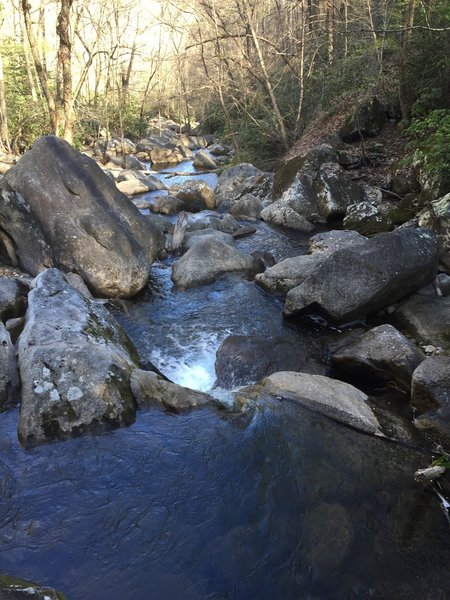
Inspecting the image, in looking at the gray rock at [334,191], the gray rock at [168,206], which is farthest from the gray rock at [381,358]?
the gray rock at [168,206]

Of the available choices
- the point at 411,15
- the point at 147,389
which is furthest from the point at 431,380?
the point at 411,15

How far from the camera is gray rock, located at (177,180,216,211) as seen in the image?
1469 centimetres

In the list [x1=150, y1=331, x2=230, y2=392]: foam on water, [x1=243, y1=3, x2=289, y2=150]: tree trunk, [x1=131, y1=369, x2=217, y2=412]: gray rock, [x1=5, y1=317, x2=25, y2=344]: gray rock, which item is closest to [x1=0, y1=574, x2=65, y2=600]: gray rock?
[x1=131, y1=369, x2=217, y2=412]: gray rock

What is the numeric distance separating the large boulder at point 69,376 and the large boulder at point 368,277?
118 inches

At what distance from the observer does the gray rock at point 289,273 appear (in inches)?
326

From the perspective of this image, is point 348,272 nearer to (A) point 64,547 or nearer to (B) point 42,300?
(B) point 42,300

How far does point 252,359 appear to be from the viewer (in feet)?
20.2

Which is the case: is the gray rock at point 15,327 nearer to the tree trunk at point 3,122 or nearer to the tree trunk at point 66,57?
the tree trunk at point 66,57

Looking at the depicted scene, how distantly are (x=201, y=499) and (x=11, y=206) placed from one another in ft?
21.0

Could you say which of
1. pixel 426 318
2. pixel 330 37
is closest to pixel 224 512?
pixel 426 318

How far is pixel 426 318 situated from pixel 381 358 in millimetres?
1532

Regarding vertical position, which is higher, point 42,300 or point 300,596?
point 42,300

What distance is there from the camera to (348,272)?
6.93 m

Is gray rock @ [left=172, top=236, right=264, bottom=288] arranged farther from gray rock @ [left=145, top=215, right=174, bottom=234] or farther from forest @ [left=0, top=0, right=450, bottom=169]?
forest @ [left=0, top=0, right=450, bottom=169]
